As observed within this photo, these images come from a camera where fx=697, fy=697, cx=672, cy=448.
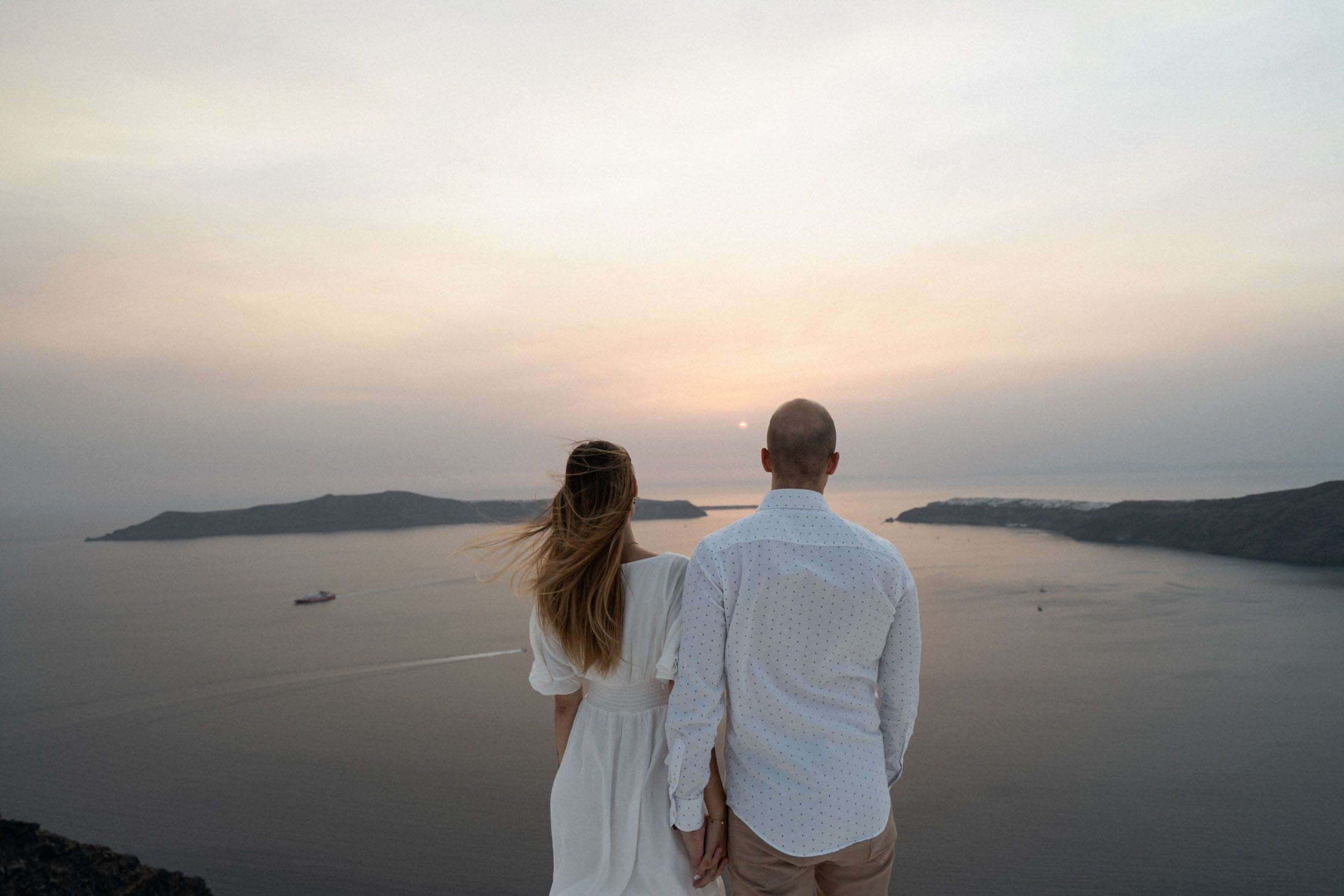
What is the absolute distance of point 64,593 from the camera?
23062 millimetres

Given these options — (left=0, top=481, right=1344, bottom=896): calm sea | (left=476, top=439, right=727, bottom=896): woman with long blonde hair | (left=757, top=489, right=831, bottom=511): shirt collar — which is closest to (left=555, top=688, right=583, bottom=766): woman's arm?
(left=476, top=439, right=727, bottom=896): woman with long blonde hair

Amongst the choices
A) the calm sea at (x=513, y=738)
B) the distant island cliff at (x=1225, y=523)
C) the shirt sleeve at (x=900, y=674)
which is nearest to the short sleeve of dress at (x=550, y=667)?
the shirt sleeve at (x=900, y=674)

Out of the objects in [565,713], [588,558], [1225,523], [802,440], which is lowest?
[1225,523]

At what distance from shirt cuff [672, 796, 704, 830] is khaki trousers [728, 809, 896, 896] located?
106 millimetres

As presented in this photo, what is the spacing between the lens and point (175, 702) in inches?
471

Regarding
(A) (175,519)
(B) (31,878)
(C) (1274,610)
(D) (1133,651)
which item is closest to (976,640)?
(D) (1133,651)

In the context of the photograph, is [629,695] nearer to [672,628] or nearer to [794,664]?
[672,628]

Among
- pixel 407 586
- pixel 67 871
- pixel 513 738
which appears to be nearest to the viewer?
pixel 67 871

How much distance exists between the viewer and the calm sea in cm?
656

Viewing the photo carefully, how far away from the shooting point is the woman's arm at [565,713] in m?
1.73

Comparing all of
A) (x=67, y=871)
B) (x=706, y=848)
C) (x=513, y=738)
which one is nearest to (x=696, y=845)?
(x=706, y=848)

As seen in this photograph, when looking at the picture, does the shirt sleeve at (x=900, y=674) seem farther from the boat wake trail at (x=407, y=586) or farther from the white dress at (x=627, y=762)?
the boat wake trail at (x=407, y=586)

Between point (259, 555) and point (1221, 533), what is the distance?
4117 centimetres

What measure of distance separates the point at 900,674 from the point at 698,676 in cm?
46
